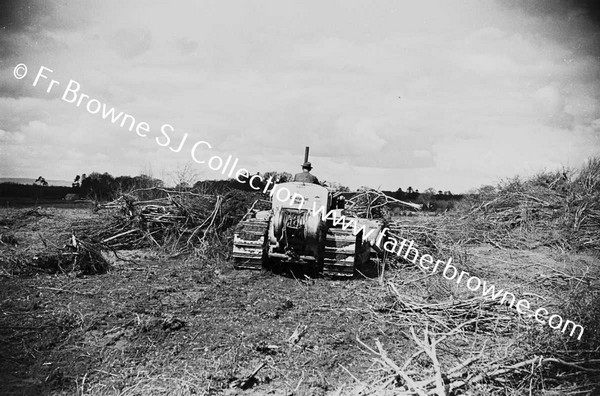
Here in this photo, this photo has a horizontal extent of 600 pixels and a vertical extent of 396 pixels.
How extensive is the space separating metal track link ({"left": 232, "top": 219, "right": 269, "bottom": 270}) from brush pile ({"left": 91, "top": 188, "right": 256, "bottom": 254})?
1.73 m

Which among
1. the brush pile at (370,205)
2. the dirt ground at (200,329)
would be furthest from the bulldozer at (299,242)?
the brush pile at (370,205)

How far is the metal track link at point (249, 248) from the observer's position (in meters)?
7.88

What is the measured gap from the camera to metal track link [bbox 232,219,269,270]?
25.9 ft

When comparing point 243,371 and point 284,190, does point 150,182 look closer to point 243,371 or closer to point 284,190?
point 284,190

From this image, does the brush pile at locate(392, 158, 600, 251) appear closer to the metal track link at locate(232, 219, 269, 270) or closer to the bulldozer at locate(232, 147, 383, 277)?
the bulldozer at locate(232, 147, 383, 277)

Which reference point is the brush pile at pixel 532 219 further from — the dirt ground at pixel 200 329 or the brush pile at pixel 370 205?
the dirt ground at pixel 200 329

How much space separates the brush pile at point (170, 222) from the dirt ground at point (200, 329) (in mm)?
1382

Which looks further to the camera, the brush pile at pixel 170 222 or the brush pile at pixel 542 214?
the brush pile at pixel 542 214

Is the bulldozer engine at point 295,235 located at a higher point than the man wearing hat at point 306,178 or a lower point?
lower

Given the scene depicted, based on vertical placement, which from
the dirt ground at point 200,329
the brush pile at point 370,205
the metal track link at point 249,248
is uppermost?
the brush pile at point 370,205

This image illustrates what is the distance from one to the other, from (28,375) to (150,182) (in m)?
9.15

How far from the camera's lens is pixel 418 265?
9.36m

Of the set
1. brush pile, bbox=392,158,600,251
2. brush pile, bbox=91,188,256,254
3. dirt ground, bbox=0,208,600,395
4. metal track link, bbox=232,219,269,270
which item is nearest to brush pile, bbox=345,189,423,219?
brush pile, bbox=392,158,600,251

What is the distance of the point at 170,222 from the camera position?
1018cm
